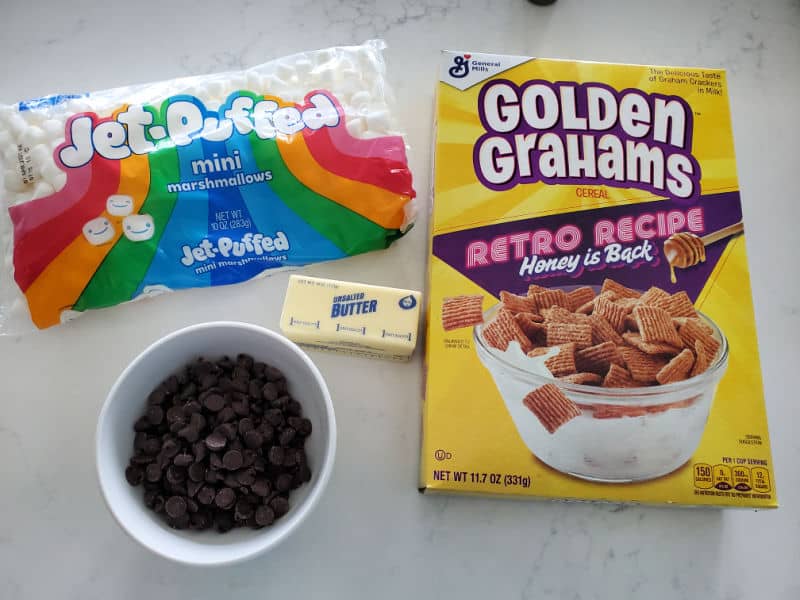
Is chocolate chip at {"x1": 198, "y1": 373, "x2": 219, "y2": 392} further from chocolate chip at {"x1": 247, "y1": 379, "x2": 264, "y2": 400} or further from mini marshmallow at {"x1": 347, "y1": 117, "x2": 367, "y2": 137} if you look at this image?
mini marshmallow at {"x1": 347, "y1": 117, "x2": 367, "y2": 137}

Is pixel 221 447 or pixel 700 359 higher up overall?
pixel 700 359

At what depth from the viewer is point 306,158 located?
858 mm

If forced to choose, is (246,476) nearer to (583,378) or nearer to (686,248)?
(583,378)

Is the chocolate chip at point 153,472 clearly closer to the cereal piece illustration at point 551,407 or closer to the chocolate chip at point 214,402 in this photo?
the chocolate chip at point 214,402

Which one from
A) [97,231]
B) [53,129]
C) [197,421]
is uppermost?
[53,129]

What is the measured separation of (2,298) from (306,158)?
1.41 ft

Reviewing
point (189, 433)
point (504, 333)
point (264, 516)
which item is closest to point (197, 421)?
point (189, 433)

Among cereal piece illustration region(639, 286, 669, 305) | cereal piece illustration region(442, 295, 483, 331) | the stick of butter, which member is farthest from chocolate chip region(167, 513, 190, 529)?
cereal piece illustration region(639, 286, 669, 305)

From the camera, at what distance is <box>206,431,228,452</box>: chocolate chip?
69cm

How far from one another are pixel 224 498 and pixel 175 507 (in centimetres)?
5

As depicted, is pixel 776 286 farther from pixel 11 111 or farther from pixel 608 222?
pixel 11 111

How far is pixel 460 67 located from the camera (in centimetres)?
84

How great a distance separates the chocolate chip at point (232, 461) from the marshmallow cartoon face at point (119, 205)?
0.36 metres

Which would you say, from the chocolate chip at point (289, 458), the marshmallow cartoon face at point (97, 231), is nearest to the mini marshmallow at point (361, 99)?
the marshmallow cartoon face at point (97, 231)
